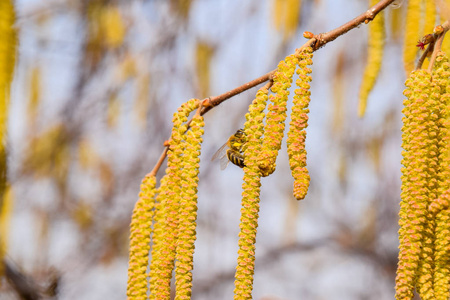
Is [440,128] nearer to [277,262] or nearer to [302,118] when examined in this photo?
[302,118]

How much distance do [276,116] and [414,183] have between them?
0.20 meters

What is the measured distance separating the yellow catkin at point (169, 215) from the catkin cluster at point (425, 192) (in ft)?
1.01

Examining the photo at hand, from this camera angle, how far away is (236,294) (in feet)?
2.40

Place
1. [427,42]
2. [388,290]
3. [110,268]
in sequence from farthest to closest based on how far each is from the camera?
[388,290], [110,268], [427,42]

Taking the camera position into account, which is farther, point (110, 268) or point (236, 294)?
point (110, 268)

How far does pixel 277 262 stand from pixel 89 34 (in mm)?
1868

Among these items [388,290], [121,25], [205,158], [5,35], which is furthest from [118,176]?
[5,35]

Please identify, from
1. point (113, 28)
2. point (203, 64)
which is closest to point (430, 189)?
point (203, 64)

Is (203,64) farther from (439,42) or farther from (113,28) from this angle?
(439,42)

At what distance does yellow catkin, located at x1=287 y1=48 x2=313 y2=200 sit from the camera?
74 centimetres

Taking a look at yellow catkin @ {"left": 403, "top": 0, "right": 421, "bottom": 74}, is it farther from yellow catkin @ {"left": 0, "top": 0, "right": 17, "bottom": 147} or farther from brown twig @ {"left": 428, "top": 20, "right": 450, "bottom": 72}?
yellow catkin @ {"left": 0, "top": 0, "right": 17, "bottom": 147}

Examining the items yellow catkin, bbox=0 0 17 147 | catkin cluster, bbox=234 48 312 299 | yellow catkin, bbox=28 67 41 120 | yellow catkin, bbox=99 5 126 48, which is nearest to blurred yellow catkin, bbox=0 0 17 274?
yellow catkin, bbox=0 0 17 147

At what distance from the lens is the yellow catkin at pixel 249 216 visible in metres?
0.74

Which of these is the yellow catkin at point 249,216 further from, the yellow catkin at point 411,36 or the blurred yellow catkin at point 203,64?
the blurred yellow catkin at point 203,64
